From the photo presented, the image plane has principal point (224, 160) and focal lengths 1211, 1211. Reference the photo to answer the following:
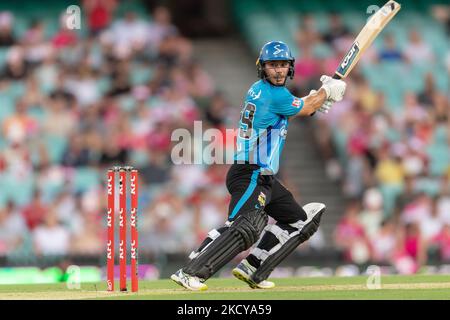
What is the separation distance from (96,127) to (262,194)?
7.69m

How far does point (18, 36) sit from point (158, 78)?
2765 mm

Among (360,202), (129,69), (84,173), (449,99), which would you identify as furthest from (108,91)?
(449,99)

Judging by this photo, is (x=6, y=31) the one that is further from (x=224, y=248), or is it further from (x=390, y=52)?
(x=224, y=248)

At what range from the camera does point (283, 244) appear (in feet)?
39.1

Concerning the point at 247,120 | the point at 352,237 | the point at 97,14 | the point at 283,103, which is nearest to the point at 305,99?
the point at 283,103

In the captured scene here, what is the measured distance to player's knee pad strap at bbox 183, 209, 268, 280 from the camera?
11234 mm

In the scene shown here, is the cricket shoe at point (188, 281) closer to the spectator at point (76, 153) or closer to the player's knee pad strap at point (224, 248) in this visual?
the player's knee pad strap at point (224, 248)

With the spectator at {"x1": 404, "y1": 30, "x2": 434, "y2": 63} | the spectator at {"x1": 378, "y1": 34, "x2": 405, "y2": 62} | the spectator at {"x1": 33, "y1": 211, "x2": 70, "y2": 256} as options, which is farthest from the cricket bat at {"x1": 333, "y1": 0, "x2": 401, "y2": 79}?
the spectator at {"x1": 404, "y1": 30, "x2": 434, "y2": 63}

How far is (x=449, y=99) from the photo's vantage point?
2084 cm

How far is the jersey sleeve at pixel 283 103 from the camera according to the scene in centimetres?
1152

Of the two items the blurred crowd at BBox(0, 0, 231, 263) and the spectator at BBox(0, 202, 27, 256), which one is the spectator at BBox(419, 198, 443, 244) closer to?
the blurred crowd at BBox(0, 0, 231, 263)

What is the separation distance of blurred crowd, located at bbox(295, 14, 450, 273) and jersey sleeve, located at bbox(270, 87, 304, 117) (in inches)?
230

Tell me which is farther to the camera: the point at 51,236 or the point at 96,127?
the point at 96,127

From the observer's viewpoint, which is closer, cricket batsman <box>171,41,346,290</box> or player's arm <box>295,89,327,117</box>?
cricket batsman <box>171,41,346,290</box>
